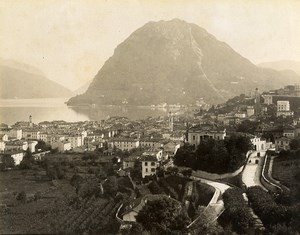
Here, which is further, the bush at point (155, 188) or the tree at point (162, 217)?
the bush at point (155, 188)

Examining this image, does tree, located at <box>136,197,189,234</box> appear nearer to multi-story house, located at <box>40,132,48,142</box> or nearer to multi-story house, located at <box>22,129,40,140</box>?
multi-story house, located at <box>40,132,48,142</box>

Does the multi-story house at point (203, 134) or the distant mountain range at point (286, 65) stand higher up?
the distant mountain range at point (286, 65)

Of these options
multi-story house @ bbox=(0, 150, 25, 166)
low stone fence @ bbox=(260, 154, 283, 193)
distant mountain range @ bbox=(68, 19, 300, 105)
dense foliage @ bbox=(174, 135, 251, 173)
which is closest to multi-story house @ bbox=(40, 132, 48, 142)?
multi-story house @ bbox=(0, 150, 25, 166)

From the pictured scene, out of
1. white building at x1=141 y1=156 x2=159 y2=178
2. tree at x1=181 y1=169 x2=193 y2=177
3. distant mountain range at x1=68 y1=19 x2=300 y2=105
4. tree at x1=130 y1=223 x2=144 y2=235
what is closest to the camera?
tree at x1=130 y1=223 x2=144 y2=235

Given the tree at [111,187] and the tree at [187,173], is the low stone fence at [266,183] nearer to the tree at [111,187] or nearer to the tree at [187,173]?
the tree at [187,173]

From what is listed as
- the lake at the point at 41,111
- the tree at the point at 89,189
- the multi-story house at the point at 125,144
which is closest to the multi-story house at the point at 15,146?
the lake at the point at 41,111

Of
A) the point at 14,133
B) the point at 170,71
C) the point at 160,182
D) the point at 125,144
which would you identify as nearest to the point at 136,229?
the point at 160,182
